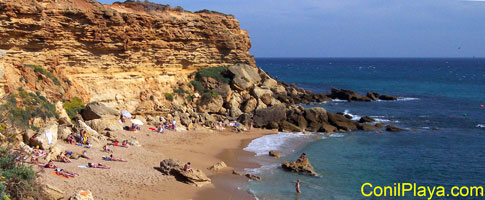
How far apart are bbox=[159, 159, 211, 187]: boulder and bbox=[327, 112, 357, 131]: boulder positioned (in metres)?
16.8

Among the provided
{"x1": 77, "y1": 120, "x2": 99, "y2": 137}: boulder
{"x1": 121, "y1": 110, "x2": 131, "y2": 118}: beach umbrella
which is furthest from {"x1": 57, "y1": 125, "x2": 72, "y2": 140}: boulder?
{"x1": 121, "y1": 110, "x2": 131, "y2": 118}: beach umbrella

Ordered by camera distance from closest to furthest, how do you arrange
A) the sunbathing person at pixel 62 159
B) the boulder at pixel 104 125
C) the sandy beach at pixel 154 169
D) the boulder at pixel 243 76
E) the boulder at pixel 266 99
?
the sandy beach at pixel 154 169, the sunbathing person at pixel 62 159, the boulder at pixel 104 125, the boulder at pixel 266 99, the boulder at pixel 243 76

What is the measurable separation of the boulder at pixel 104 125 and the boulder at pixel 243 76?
1409cm

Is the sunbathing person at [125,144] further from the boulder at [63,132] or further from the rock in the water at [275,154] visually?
the rock in the water at [275,154]

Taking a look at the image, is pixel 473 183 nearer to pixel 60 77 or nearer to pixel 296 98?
pixel 60 77

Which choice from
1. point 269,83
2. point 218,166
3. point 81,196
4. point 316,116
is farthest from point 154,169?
point 269,83

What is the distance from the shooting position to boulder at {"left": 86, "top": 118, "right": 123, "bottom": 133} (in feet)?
77.4

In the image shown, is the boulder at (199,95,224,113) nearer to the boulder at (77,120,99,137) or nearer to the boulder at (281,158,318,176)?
the boulder at (77,120,99,137)

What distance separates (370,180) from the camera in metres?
20.2

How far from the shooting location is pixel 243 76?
38.4 m

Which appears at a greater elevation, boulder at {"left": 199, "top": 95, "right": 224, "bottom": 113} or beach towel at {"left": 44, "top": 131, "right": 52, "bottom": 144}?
beach towel at {"left": 44, "top": 131, "right": 52, "bottom": 144}

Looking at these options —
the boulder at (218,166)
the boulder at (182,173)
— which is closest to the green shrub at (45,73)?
the boulder at (182,173)

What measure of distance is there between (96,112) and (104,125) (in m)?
1.20

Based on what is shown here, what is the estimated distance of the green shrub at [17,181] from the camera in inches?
450
